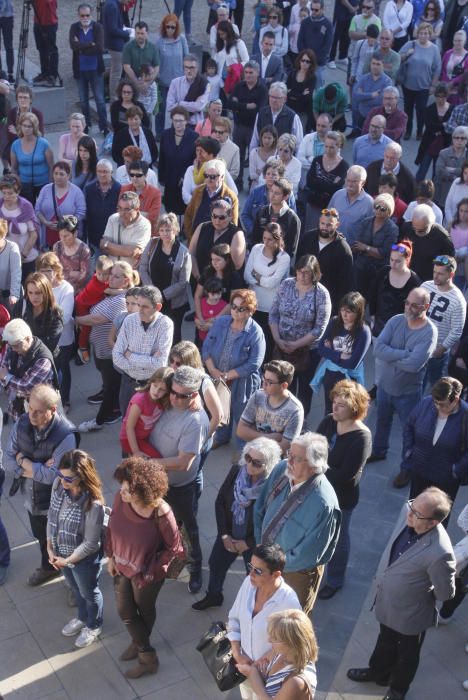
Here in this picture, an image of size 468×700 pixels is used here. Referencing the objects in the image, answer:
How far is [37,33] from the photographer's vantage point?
14.2 meters

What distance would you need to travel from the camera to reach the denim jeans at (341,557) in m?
6.19

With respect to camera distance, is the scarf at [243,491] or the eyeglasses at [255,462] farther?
the scarf at [243,491]

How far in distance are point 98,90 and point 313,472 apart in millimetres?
9740

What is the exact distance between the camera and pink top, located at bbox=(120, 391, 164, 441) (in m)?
6.08

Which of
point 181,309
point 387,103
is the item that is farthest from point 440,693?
point 387,103

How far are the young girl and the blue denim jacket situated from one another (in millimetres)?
1269

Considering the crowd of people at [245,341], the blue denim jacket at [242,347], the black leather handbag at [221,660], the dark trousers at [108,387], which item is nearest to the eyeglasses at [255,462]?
the crowd of people at [245,341]

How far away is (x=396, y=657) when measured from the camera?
18.4ft

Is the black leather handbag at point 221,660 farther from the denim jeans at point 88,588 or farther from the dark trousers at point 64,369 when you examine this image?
the dark trousers at point 64,369

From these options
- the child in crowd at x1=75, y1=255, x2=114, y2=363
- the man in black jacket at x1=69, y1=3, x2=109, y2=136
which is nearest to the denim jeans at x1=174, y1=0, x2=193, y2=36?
the man in black jacket at x1=69, y1=3, x2=109, y2=136

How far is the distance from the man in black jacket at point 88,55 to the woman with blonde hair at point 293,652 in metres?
10.7

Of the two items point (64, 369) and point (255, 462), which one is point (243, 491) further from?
point (64, 369)

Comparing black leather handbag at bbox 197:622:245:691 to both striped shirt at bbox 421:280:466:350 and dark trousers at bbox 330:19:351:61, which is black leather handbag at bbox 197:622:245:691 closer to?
striped shirt at bbox 421:280:466:350

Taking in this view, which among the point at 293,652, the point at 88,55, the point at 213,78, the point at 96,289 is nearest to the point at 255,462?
the point at 293,652
